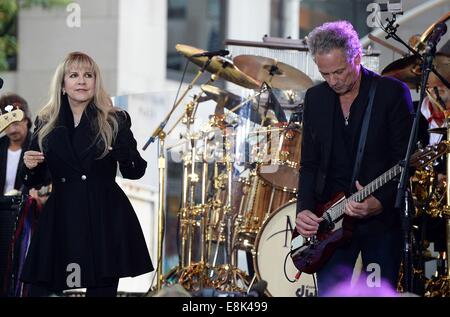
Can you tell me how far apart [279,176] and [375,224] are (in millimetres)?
2799

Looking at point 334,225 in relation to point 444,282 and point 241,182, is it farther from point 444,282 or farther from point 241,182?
point 241,182

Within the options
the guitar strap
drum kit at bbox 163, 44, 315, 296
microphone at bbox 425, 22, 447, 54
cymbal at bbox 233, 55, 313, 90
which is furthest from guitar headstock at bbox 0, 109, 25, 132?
microphone at bbox 425, 22, 447, 54

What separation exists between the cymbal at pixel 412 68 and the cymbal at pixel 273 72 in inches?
39.1

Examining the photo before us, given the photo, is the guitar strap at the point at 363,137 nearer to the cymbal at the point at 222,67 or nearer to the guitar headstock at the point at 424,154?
the guitar headstock at the point at 424,154

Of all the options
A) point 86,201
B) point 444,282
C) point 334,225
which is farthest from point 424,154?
point 86,201

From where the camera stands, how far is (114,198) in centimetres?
695

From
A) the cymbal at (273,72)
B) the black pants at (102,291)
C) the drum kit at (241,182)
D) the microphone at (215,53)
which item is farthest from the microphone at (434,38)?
the cymbal at (273,72)

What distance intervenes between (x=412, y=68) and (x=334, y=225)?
111 inches

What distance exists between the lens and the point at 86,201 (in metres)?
6.88

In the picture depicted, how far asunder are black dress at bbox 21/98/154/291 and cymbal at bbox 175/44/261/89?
3.02 meters

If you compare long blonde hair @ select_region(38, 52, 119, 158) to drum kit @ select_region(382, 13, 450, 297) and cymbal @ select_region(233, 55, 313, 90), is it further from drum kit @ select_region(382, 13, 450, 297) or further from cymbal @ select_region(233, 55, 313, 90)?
cymbal @ select_region(233, 55, 313, 90)

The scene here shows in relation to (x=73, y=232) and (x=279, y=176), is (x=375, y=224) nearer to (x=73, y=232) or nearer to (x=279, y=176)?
(x=73, y=232)

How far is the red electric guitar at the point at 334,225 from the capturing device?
6.37 meters

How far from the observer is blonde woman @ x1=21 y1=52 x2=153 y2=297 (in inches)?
269
